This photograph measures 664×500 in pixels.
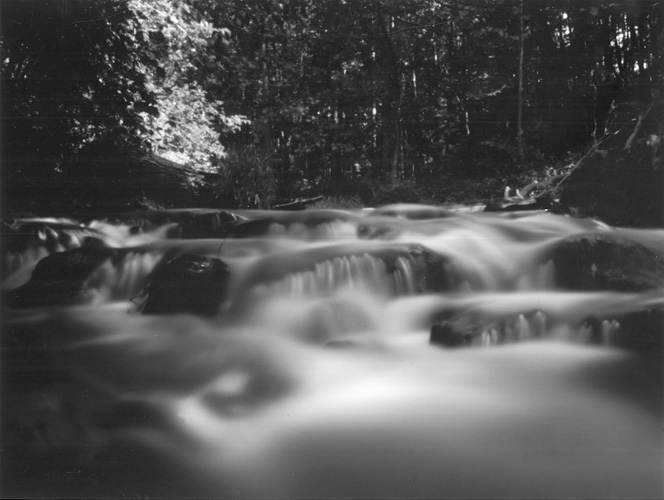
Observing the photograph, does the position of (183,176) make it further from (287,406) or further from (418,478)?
(418,478)

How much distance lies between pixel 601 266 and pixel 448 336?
635 millimetres

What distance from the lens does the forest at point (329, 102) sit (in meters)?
1.78

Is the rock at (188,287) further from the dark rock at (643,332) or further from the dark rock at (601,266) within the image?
the dark rock at (643,332)

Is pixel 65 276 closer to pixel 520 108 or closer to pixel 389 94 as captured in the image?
pixel 389 94

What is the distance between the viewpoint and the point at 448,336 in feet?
5.77

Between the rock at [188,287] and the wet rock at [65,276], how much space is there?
21 cm

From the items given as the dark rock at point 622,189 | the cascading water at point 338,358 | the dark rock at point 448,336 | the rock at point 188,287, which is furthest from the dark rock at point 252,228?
the dark rock at point 622,189

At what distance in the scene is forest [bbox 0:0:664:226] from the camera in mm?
1780

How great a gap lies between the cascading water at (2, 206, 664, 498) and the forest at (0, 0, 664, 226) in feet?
0.42

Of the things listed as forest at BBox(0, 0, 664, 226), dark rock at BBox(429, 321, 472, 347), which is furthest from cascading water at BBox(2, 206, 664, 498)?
forest at BBox(0, 0, 664, 226)

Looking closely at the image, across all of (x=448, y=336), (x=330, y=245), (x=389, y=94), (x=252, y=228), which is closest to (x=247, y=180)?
(x=252, y=228)

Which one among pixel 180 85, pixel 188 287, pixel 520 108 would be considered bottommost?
pixel 188 287

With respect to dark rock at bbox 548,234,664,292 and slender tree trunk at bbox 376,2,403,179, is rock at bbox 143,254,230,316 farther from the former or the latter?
dark rock at bbox 548,234,664,292

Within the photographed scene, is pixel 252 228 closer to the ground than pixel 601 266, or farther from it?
farther from it
